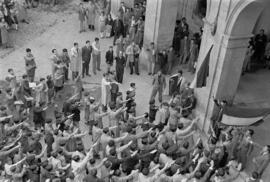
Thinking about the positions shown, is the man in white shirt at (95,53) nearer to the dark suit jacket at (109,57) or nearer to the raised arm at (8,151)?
the dark suit jacket at (109,57)

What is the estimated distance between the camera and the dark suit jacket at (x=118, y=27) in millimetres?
22203

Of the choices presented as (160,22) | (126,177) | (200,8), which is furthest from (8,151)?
(200,8)

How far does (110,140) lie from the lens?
44.9 ft

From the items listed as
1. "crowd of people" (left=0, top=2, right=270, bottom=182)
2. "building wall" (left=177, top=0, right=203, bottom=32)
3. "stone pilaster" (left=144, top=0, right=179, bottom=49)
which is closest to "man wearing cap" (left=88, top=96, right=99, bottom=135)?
"crowd of people" (left=0, top=2, right=270, bottom=182)

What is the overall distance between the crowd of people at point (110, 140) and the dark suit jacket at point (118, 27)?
131 inches

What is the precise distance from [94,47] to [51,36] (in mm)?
4700

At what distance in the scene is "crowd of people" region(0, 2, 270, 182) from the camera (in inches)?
502

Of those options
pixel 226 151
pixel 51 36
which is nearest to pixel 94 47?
pixel 51 36

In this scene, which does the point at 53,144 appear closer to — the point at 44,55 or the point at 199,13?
the point at 44,55

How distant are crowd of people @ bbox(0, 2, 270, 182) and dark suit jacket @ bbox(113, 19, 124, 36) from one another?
3.32 metres

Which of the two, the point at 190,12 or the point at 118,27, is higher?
the point at 190,12

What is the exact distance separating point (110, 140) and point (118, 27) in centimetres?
970

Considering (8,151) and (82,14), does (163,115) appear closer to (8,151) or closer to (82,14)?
(8,151)

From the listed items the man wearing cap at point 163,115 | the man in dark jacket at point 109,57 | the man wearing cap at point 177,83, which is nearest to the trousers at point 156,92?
the man wearing cap at point 177,83
